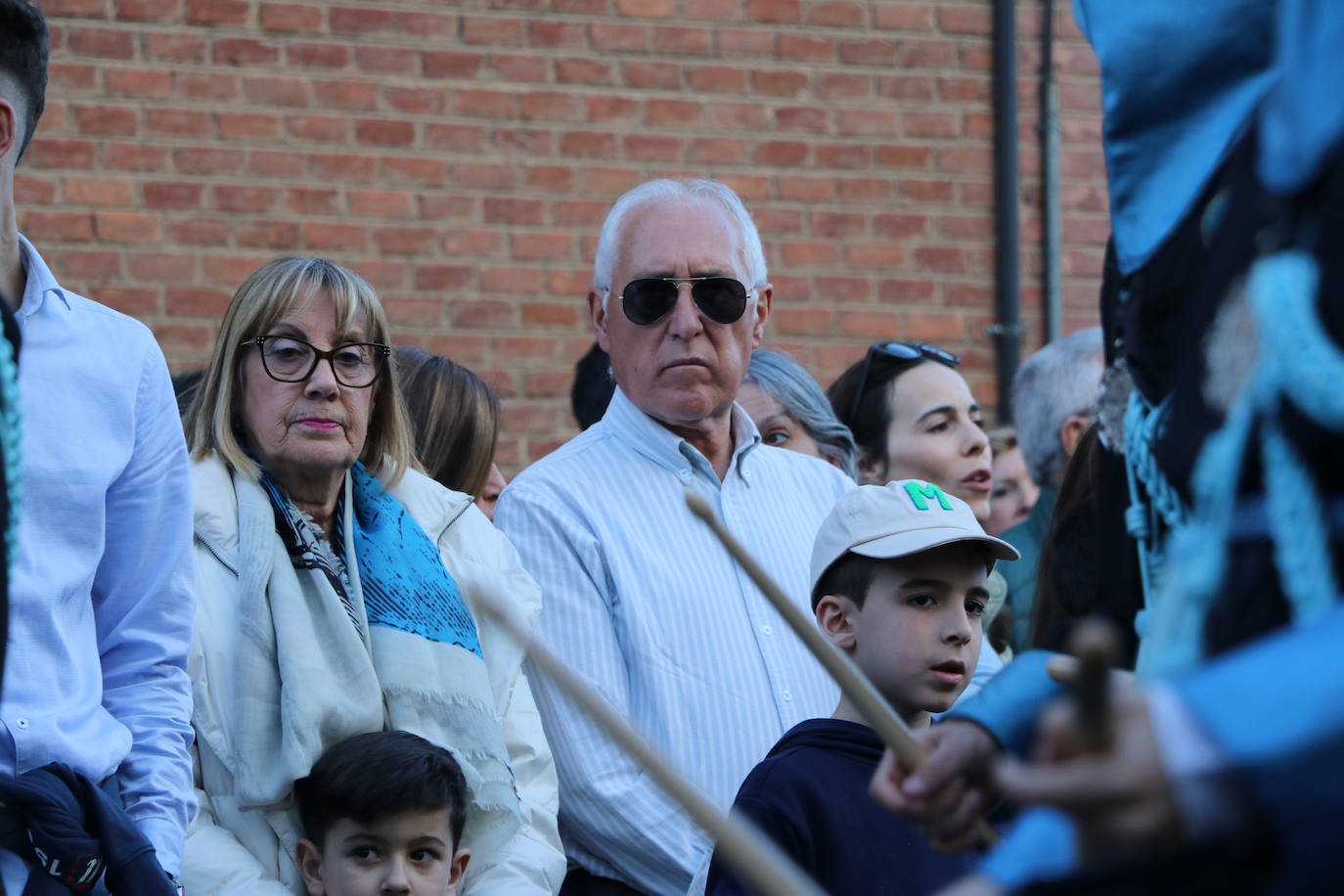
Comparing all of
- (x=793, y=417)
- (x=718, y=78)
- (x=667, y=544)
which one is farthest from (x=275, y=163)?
(x=667, y=544)

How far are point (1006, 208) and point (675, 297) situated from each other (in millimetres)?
2689

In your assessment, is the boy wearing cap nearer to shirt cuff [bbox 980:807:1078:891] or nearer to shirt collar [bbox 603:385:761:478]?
shirt collar [bbox 603:385:761:478]

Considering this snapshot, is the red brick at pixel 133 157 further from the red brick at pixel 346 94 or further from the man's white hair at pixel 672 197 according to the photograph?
the man's white hair at pixel 672 197

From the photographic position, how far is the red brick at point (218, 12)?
5551 mm

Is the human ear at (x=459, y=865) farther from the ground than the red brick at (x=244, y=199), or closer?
closer

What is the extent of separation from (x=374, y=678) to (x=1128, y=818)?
233cm

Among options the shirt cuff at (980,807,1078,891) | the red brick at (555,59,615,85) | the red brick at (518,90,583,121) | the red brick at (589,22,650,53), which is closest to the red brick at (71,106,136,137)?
the red brick at (518,90,583,121)

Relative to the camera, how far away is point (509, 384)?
5.74 metres

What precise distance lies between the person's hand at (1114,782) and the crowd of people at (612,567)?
153 mm

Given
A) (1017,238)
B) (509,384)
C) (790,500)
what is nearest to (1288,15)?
(790,500)

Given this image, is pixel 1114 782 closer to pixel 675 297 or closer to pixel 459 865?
pixel 459 865

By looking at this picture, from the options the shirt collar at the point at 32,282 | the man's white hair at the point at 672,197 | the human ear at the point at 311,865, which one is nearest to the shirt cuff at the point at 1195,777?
the shirt collar at the point at 32,282

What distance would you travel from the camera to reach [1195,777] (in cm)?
102

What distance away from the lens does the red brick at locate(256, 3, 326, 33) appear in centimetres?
561
